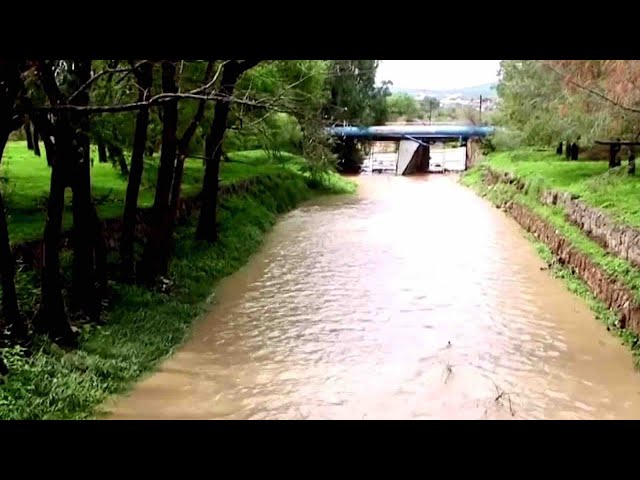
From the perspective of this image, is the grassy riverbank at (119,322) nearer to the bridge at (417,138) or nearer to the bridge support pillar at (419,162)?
the bridge at (417,138)

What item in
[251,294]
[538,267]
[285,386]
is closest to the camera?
[285,386]

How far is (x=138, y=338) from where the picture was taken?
793cm

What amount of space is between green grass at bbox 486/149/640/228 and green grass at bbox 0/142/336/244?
5986 mm

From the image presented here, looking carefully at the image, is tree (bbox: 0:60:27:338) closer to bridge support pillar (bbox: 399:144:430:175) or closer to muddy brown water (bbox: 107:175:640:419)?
muddy brown water (bbox: 107:175:640:419)

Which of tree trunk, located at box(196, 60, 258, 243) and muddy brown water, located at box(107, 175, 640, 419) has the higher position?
tree trunk, located at box(196, 60, 258, 243)

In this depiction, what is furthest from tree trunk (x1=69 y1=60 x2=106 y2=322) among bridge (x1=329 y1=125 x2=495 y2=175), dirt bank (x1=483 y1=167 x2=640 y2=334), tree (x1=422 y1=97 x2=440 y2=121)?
tree (x1=422 y1=97 x2=440 y2=121)

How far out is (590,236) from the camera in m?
12.3

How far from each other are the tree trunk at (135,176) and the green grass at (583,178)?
23.7ft

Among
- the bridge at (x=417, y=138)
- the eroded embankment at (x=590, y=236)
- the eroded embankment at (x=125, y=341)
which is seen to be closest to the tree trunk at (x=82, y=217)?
the eroded embankment at (x=125, y=341)

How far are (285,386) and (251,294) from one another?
3.80m

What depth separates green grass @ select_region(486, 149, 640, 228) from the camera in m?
11.4
